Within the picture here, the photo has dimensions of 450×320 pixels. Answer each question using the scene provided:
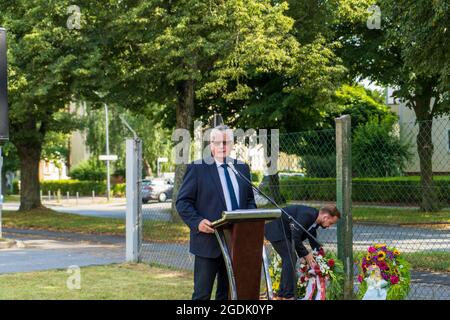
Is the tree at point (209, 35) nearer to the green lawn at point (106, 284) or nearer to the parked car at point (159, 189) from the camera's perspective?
the green lawn at point (106, 284)

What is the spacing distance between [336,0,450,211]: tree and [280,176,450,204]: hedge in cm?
30

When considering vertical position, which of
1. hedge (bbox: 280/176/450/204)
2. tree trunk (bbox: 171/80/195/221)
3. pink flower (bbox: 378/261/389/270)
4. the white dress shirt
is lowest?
pink flower (bbox: 378/261/389/270)

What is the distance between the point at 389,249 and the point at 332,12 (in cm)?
1432

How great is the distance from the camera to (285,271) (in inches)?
328

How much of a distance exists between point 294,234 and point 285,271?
0.56 m

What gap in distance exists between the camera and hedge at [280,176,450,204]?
10.9 meters

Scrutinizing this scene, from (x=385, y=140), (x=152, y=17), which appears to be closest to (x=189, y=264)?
(x=152, y=17)

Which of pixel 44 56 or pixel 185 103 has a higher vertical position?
pixel 44 56

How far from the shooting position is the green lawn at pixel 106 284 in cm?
952

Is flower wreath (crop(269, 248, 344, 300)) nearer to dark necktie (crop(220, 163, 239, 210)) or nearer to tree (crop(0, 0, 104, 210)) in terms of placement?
dark necktie (crop(220, 163, 239, 210))

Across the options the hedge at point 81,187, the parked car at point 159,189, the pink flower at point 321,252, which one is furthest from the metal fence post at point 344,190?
the hedge at point 81,187

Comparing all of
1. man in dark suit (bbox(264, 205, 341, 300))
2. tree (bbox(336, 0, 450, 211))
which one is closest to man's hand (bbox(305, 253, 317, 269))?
man in dark suit (bbox(264, 205, 341, 300))

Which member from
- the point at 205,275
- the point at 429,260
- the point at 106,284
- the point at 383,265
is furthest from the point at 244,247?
the point at 429,260

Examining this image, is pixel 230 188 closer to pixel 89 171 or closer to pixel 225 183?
pixel 225 183
